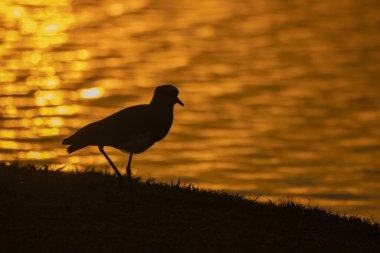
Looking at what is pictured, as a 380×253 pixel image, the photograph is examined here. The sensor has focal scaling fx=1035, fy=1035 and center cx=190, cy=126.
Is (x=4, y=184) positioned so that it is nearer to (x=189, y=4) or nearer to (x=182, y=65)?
(x=182, y=65)

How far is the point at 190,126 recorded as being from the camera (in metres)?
36.8

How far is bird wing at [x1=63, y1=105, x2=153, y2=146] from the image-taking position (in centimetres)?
1349

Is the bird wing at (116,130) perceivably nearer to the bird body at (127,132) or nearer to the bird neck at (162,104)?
the bird body at (127,132)

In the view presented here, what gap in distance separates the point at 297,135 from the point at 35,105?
975 centimetres

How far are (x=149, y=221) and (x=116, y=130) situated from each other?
127 centimetres

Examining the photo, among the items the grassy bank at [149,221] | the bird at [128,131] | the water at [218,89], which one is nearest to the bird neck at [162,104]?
the bird at [128,131]

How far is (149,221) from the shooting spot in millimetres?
13297

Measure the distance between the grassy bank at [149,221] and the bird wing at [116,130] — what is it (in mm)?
901

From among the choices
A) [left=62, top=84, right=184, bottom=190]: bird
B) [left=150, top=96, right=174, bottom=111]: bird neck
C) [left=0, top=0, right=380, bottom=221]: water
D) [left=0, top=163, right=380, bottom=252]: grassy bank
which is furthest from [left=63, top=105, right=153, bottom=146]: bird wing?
[left=0, top=0, right=380, bottom=221]: water

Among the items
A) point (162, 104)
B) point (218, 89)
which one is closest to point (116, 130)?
point (162, 104)

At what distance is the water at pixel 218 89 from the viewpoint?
3170 centimetres

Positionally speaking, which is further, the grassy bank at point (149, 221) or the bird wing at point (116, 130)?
the bird wing at point (116, 130)

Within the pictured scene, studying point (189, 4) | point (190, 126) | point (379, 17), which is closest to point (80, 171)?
point (190, 126)

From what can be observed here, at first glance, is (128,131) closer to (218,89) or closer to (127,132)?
(127,132)
